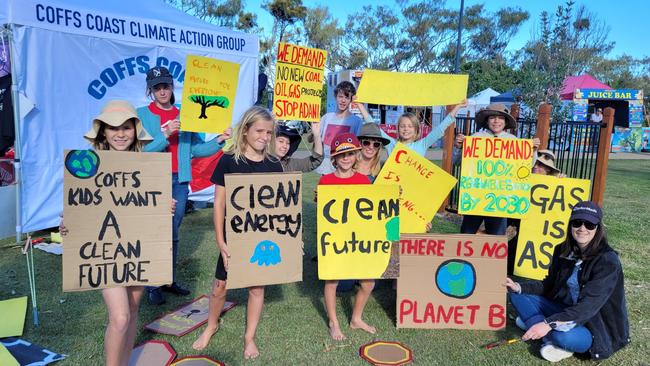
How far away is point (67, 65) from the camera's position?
20.8 ft

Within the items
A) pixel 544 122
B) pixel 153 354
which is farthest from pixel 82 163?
pixel 544 122

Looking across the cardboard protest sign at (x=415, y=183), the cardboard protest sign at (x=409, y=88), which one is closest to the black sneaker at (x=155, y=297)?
the cardboard protest sign at (x=415, y=183)

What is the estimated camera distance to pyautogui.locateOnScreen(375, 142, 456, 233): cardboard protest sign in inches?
163

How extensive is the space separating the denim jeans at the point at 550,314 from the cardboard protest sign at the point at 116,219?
8.88 ft

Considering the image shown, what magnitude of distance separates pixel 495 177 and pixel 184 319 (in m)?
3.15

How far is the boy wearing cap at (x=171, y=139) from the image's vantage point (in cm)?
390

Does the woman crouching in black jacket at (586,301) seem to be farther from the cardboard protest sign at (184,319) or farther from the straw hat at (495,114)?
the cardboard protest sign at (184,319)

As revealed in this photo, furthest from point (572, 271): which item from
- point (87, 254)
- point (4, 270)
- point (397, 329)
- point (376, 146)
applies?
point (4, 270)

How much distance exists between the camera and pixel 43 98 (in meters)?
6.11

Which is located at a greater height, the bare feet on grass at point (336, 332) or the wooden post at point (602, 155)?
the wooden post at point (602, 155)

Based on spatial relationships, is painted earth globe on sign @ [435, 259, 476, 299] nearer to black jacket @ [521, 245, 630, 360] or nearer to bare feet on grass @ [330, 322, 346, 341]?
black jacket @ [521, 245, 630, 360]

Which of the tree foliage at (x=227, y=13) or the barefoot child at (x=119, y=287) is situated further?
the tree foliage at (x=227, y=13)

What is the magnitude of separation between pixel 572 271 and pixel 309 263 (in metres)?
2.99

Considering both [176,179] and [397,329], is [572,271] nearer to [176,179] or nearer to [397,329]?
[397,329]
